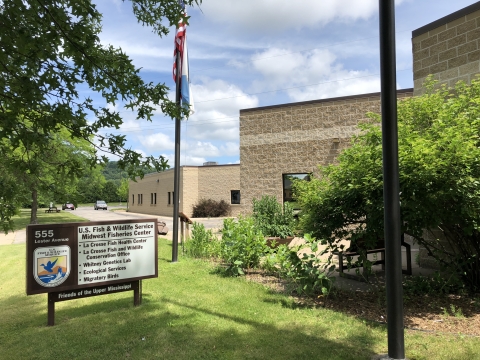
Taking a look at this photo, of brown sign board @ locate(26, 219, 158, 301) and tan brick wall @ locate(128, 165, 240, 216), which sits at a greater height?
tan brick wall @ locate(128, 165, 240, 216)

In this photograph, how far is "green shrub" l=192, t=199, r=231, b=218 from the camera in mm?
33156

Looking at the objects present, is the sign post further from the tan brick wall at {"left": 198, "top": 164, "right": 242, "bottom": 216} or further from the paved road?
the tan brick wall at {"left": 198, "top": 164, "right": 242, "bottom": 216}

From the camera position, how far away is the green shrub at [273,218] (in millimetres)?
12586

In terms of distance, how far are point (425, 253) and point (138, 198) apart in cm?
4442

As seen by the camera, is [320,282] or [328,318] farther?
[320,282]

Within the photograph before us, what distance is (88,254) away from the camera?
5.30m

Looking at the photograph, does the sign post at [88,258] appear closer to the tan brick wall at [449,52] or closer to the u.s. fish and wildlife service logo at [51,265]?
the u.s. fish and wildlife service logo at [51,265]

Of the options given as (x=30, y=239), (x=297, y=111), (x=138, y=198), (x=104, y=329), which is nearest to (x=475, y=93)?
(x=104, y=329)

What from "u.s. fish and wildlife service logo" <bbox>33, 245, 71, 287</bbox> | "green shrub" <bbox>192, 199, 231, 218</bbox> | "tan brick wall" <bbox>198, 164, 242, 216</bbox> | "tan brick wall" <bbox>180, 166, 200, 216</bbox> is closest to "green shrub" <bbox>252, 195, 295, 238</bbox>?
"u.s. fish and wildlife service logo" <bbox>33, 245, 71, 287</bbox>

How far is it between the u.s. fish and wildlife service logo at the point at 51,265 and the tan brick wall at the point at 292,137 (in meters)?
12.0

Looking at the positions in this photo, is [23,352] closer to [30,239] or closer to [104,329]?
[104,329]

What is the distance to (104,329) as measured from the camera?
182 inches

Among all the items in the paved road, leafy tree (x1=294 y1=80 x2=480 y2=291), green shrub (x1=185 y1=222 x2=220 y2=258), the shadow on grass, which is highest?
leafy tree (x1=294 y1=80 x2=480 y2=291)

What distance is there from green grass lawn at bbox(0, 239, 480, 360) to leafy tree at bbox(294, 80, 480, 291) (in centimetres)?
138
